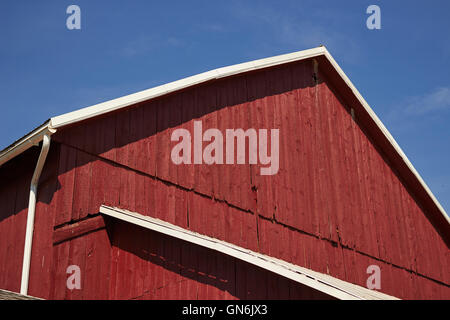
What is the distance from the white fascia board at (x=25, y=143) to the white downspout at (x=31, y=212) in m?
0.08

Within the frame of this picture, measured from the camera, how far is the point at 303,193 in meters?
11.7

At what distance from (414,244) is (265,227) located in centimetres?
560

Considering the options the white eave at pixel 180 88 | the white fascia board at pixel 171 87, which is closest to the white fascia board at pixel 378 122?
the white eave at pixel 180 88

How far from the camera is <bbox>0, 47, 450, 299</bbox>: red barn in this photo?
8.30 m

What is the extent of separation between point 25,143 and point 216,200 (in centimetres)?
343

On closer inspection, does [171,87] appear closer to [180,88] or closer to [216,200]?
[180,88]


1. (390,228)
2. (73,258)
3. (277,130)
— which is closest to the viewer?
(73,258)

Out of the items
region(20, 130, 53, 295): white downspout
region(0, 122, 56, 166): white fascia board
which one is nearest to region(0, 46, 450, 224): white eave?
region(0, 122, 56, 166): white fascia board

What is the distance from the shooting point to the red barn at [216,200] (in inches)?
327

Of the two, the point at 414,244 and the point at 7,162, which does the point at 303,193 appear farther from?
the point at 7,162

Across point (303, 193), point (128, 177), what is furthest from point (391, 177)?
point (128, 177)

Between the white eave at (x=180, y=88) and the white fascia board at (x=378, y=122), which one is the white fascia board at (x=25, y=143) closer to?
the white eave at (x=180, y=88)

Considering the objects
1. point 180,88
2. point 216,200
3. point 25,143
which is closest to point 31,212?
point 25,143

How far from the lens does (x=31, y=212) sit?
8359 millimetres
